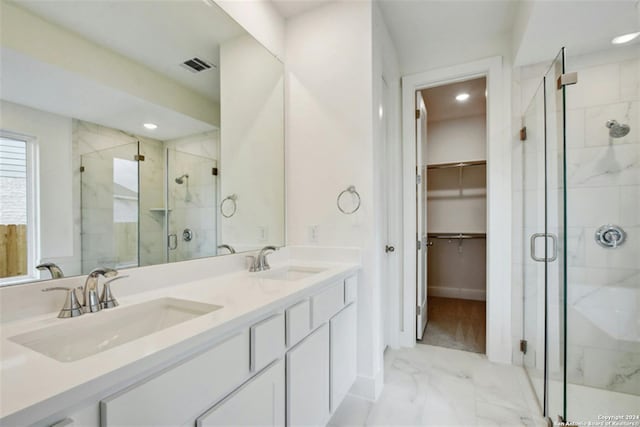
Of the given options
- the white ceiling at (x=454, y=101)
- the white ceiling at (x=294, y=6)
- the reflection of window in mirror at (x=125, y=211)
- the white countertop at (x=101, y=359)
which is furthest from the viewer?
the white ceiling at (x=454, y=101)

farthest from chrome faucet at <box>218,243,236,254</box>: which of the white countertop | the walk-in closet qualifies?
the walk-in closet

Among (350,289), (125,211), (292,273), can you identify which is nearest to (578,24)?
A: (350,289)

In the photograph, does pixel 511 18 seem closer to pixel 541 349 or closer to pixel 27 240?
pixel 541 349

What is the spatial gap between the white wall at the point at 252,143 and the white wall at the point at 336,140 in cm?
10

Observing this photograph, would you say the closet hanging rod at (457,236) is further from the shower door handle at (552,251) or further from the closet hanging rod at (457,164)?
the shower door handle at (552,251)

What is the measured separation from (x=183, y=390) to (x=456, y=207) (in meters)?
4.16

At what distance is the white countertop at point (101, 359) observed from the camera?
18.9 inches

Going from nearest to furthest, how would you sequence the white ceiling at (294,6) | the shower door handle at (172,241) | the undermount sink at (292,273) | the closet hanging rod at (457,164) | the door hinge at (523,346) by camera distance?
the shower door handle at (172,241) → the undermount sink at (292,273) → the white ceiling at (294,6) → the door hinge at (523,346) → the closet hanging rod at (457,164)

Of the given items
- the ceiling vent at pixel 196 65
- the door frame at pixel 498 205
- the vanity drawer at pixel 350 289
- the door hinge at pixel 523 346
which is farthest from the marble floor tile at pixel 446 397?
the ceiling vent at pixel 196 65

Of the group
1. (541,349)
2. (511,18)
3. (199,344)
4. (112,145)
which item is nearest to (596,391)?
(541,349)

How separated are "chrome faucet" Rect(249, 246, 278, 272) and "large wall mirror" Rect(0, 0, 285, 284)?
0.39 ft

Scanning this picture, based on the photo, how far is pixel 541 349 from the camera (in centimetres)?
189

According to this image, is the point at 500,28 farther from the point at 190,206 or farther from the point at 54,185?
the point at 54,185

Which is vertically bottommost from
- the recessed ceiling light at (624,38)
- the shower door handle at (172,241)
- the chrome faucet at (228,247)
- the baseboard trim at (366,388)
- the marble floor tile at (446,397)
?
the marble floor tile at (446,397)
